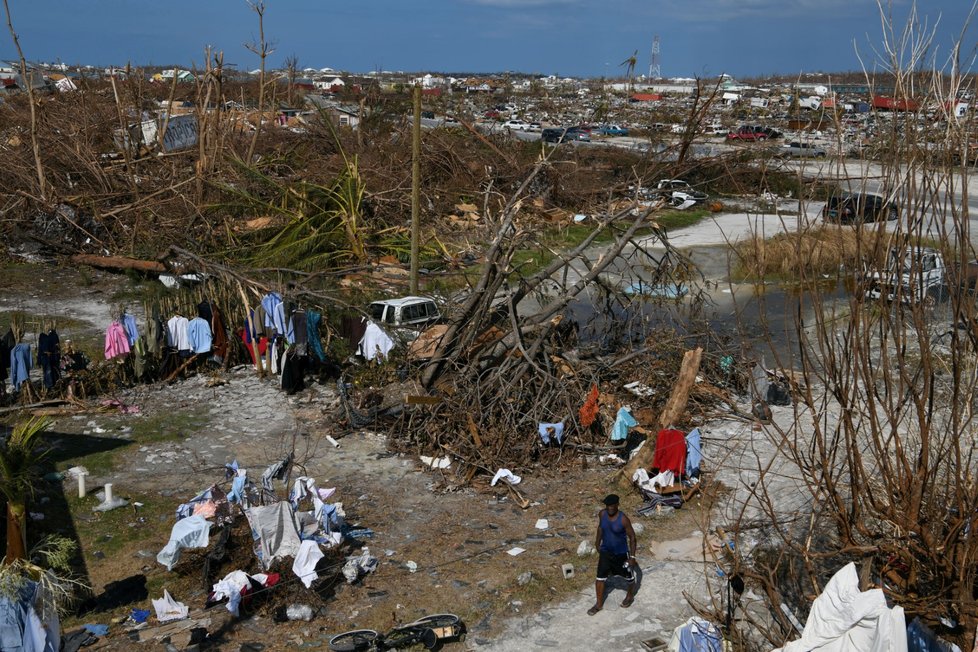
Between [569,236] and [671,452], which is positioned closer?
[671,452]

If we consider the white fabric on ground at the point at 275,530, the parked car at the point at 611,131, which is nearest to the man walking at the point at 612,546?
the white fabric on ground at the point at 275,530

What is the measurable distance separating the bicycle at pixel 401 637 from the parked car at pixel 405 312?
656 cm

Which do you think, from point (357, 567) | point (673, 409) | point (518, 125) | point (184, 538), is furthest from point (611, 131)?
point (184, 538)

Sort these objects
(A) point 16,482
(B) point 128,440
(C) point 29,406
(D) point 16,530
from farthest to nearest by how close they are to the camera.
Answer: (C) point 29,406, (B) point 128,440, (A) point 16,482, (D) point 16,530

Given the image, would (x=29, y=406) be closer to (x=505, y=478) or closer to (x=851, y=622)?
(x=505, y=478)

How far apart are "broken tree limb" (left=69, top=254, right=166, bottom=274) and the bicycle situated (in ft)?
39.8

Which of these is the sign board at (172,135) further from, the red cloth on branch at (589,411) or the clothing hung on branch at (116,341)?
the red cloth on branch at (589,411)

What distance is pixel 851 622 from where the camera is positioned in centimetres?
489

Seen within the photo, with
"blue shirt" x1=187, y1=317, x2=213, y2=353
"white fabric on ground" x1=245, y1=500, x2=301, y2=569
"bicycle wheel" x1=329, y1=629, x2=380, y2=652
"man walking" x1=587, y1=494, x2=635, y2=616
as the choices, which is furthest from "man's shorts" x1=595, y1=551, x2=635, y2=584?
"blue shirt" x1=187, y1=317, x2=213, y2=353

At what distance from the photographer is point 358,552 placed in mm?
8461

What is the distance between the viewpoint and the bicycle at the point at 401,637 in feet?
22.7

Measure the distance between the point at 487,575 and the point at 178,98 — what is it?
42055 millimetres

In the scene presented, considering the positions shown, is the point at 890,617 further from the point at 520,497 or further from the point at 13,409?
the point at 13,409

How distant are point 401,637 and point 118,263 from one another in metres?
13.5
